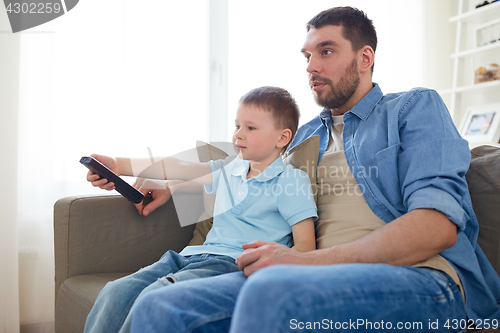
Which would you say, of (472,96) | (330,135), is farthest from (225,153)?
(472,96)

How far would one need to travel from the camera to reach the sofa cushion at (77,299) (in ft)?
3.38

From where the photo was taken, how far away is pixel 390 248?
0.80 metres

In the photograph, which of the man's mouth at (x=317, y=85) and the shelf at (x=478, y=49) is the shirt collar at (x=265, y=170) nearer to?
the man's mouth at (x=317, y=85)

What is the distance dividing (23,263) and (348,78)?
1.62 metres

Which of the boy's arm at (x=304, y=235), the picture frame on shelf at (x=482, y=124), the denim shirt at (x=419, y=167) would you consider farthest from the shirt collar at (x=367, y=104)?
the picture frame on shelf at (x=482, y=124)

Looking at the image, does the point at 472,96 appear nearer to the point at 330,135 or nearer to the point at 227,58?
the point at 227,58

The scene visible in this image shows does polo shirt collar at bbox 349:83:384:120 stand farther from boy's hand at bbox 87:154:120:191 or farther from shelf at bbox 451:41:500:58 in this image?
shelf at bbox 451:41:500:58

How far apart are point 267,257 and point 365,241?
21 centimetres

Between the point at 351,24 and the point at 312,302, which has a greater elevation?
the point at 351,24

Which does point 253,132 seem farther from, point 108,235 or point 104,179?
point 108,235

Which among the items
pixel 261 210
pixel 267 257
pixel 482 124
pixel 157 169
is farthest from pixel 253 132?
pixel 482 124

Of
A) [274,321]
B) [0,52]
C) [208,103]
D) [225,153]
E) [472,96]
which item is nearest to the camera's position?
[274,321]

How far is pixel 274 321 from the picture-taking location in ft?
1.88

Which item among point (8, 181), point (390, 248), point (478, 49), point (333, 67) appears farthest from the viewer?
point (478, 49)
